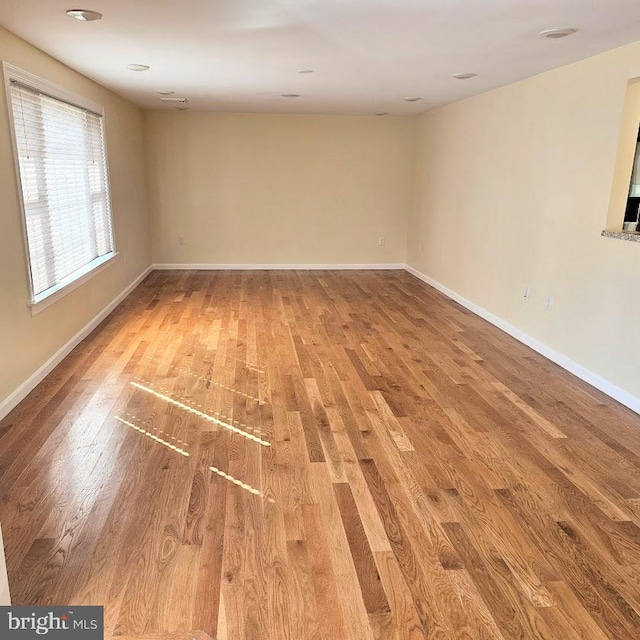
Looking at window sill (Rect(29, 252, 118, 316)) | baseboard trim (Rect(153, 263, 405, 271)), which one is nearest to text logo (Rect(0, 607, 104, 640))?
window sill (Rect(29, 252, 118, 316))

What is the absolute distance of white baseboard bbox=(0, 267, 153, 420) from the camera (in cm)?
314

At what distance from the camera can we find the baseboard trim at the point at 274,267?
25.5 feet

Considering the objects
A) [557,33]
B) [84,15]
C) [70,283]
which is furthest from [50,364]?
[557,33]

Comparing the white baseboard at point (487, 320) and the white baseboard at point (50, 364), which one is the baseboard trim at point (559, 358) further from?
the white baseboard at point (50, 364)

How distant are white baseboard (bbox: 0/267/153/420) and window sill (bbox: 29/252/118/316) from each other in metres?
0.38

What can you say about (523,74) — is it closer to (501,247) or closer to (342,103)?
(501,247)

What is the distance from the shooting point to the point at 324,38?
10.7ft

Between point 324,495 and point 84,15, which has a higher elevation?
point 84,15

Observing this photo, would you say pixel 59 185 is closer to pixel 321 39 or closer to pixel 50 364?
pixel 50 364

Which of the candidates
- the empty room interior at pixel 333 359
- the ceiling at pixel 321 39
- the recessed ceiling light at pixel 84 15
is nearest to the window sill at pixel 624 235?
the empty room interior at pixel 333 359

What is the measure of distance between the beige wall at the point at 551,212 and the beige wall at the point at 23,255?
367 centimetres

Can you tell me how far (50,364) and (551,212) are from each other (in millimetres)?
3847

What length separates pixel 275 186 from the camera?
25.0 ft

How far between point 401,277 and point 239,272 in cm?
224
